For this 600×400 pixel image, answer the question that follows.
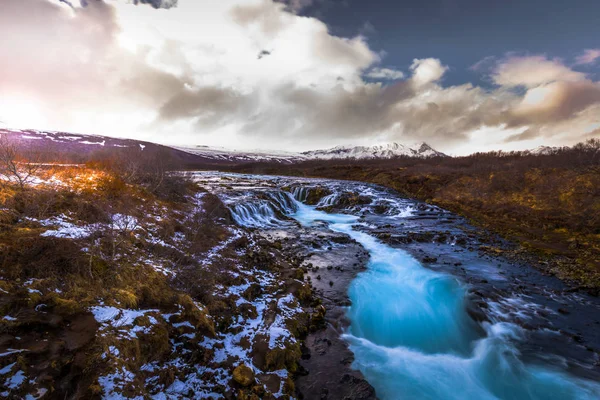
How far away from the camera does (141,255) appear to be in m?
7.76

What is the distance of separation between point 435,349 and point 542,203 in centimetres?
2152

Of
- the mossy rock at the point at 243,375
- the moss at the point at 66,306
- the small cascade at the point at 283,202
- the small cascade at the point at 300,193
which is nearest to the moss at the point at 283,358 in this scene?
the mossy rock at the point at 243,375

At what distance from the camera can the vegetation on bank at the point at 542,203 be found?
1308 centimetres

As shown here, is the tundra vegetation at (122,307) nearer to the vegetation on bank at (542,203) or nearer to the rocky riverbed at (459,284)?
the rocky riverbed at (459,284)

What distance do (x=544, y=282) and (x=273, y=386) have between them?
12087 millimetres

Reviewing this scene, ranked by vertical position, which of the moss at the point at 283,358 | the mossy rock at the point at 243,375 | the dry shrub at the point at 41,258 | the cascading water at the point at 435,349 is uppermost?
the dry shrub at the point at 41,258

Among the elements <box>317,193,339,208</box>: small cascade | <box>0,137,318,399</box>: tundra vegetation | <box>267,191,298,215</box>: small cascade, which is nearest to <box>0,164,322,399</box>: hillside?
<box>0,137,318,399</box>: tundra vegetation

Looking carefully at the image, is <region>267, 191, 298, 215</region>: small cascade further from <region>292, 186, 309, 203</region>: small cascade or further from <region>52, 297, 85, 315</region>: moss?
<region>52, 297, 85, 315</region>: moss

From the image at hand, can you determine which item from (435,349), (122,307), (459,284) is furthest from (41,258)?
(459,284)

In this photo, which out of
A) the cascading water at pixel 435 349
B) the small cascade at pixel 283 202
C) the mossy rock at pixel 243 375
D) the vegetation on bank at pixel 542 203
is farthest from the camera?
the small cascade at pixel 283 202

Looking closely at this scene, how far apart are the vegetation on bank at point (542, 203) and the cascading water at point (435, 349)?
19.0 feet

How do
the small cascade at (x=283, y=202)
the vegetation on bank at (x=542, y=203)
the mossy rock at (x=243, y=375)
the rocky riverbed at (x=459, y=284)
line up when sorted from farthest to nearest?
the small cascade at (x=283, y=202) < the vegetation on bank at (x=542, y=203) < the rocky riverbed at (x=459, y=284) < the mossy rock at (x=243, y=375)

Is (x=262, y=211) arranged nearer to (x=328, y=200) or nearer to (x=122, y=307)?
(x=328, y=200)

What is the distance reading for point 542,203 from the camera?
838 inches
